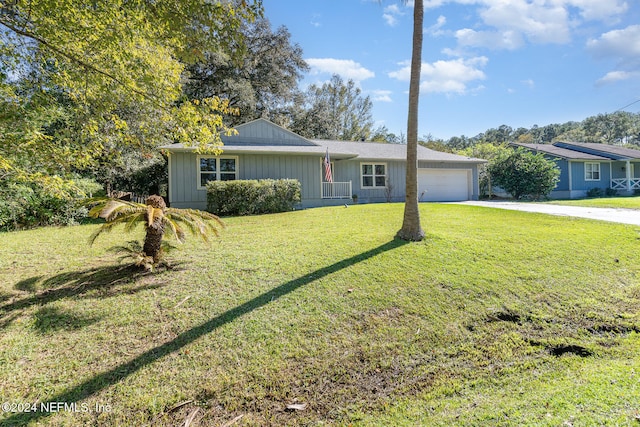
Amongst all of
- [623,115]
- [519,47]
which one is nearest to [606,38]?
[519,47]

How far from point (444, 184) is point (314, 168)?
8.81 m

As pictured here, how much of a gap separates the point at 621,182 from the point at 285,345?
103 ft

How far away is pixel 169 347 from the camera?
9.46 ft

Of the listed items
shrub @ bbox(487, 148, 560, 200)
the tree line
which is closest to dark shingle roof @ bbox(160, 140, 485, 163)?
shrub @ bbox(487, 148, 560, 200)

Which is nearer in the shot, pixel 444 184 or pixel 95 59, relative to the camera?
pixel 95 59

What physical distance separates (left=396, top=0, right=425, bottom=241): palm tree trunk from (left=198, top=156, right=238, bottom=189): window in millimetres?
9533

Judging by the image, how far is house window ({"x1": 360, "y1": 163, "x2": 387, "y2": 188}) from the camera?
1706 cm

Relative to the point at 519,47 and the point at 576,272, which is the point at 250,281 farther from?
the point at 519,47

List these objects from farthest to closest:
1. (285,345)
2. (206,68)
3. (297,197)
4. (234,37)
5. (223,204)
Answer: (206,68)
(297,197)
(223,204)
(234,37)
(285,345)

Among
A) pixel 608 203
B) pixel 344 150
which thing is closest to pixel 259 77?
pixel 344 150

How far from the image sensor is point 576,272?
4.77m

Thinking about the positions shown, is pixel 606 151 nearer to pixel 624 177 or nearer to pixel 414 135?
pixel 624 177

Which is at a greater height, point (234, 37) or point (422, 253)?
point (234, 37)

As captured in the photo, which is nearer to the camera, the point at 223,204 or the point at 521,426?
the point at 521,426
